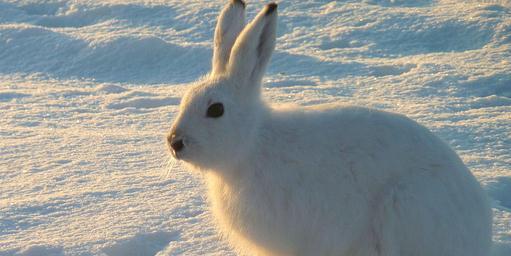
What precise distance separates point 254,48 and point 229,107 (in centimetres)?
26

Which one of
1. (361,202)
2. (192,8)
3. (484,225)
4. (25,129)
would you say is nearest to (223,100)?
(361,202)

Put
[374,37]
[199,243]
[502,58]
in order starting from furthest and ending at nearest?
[374,37], [502,58], [199,243]

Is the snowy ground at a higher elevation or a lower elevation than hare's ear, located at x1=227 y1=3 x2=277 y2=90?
lower

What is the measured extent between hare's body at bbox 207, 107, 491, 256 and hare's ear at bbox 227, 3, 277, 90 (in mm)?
246

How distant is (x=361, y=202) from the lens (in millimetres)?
3309

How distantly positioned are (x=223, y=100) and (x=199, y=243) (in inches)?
33.6

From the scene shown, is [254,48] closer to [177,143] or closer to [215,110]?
[215,110]

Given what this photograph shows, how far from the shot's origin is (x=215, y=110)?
3283mm

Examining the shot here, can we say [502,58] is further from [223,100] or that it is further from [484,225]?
[223,100]

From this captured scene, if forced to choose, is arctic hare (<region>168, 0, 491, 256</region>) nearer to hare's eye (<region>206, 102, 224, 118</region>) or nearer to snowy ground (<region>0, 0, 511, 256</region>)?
hare's eye (<region>206, 102, 224, 118</region>)

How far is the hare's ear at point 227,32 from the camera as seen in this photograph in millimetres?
3548

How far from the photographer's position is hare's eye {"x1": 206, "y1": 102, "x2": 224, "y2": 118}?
10.8ft

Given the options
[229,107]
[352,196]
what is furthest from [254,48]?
[352,196]

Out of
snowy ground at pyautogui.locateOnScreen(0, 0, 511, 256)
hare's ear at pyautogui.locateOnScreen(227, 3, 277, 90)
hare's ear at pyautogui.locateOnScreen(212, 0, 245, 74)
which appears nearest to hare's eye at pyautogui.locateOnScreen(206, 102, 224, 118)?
hare's ear at pyautogui.locateOnScreen(227, 3, 277, 90)
